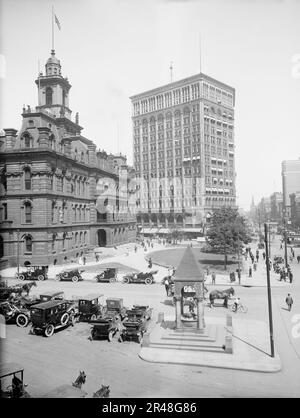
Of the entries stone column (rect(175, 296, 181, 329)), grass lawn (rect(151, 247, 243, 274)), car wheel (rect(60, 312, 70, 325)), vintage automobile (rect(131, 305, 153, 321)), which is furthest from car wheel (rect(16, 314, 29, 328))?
grass lawn (rect(151, 247, 243, 274))

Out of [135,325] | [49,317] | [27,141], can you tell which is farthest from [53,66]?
[135,325]

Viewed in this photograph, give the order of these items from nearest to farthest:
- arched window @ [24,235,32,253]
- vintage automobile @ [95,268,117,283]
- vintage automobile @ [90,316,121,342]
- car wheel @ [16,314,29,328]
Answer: vintage automobile @ [90,316,121,342], car wheel @ [16,314,29,328], vintage automobile @ [95,268,117,283], arched window @ [24,235,32,253]

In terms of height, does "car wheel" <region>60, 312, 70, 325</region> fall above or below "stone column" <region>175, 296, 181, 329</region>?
below

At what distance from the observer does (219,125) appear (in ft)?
343

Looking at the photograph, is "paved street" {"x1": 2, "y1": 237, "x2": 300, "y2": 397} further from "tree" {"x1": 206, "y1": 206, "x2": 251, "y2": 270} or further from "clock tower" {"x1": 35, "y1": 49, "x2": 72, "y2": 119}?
"clock tower" {"x1": 35, "y1": 49, "x2": 72, "y2": 119}

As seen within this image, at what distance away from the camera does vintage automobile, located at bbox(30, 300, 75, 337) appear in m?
19.8

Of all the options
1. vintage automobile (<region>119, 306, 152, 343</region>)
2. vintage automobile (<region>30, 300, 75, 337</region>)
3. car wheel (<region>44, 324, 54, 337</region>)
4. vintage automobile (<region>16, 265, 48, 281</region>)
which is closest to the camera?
vintage automobile (<region>119, 306, 152, 343</region>)

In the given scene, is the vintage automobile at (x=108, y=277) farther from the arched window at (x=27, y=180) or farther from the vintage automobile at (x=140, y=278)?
the arched window at (x=27, y=180)

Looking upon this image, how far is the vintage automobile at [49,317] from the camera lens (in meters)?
19.8

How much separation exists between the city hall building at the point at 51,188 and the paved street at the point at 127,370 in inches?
950

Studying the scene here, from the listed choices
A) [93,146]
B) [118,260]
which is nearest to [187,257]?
[118,260]

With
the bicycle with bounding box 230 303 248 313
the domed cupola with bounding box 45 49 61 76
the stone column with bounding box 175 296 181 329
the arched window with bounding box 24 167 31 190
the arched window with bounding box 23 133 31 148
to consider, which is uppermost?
the domed cupola with bounding box 45 49 61 76

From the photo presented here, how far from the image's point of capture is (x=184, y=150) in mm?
102625

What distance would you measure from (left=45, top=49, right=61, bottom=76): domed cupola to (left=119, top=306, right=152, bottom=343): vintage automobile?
4978cm
